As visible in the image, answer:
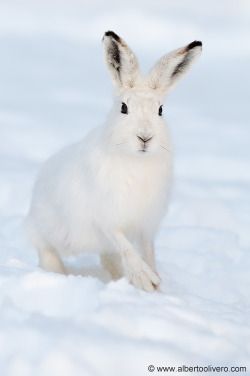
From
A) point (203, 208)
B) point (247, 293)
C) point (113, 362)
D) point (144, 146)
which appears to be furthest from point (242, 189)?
point (113, 362)

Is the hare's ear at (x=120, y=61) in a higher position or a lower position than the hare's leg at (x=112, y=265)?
higher

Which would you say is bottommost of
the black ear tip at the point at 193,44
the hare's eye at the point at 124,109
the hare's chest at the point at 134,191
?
the hare's chest at the point at 134,191

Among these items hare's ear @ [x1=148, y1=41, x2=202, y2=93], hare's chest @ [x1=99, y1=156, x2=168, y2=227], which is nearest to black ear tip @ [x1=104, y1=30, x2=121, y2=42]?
hare's ear @ [x1=148, y1=41, x2=202, y2=93]

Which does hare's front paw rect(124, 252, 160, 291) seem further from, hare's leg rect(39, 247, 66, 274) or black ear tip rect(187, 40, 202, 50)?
black ear tip rect(187, 40, 202, 50)

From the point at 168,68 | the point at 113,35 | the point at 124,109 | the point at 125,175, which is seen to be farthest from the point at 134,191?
the point at 113,35

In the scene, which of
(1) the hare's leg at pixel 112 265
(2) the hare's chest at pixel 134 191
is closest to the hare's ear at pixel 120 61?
(2) the hare's chest at pixel 134 191

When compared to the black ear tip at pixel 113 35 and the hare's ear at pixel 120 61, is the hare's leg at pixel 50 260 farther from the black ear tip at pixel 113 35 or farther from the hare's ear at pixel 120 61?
the black ear tip at pixel 113 35

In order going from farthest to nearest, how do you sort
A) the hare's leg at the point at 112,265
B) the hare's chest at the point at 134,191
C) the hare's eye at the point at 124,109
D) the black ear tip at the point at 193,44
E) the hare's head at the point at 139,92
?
1. the hare's leg at the point at 112,265
2. the black ear tip at the point at 193,44
3. the hare's chest at the point at 134,191
4. the hare's eye at the point at 124,109
5. the hare's head at the point at 139,92
